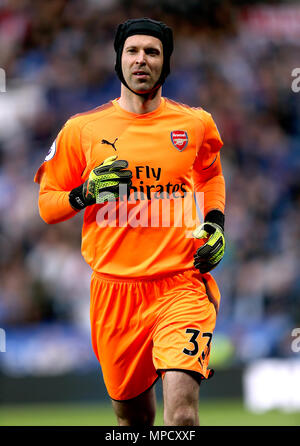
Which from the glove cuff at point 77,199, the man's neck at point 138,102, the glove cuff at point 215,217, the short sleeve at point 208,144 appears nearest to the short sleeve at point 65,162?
the glove cuff at point 77,199

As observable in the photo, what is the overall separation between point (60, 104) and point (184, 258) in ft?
22.3

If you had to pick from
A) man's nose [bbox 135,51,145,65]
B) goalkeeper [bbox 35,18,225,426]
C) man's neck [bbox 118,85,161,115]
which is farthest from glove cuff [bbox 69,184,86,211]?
man's nose [bbox 135,51,145,65]

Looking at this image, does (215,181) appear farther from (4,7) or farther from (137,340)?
(4,7)

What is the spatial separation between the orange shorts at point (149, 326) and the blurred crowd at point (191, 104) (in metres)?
4.84

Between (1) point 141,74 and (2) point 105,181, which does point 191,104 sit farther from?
(2) point 105,181

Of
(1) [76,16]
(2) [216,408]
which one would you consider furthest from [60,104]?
(2) [216,408]

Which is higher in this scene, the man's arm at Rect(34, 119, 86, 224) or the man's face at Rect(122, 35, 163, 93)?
the man's face at Rect(122, 35, 163, 93)

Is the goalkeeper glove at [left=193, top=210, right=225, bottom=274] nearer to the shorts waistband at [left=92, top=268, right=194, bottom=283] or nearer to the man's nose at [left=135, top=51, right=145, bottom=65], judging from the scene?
the shorts waistband at [left=92, top=268, right=194, bottom=283]

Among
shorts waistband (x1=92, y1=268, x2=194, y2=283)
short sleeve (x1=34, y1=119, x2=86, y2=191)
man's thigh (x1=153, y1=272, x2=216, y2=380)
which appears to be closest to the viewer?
man's thigh (x1=153, y1=272, x2=216, y2=380)

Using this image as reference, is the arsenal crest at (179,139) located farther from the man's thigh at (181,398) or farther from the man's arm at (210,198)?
the man's thigh at (181,398)

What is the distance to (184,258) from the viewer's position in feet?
16.2

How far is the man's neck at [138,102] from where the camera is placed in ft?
16.5

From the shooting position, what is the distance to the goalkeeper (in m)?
4.83

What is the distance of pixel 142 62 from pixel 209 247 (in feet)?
4.00
